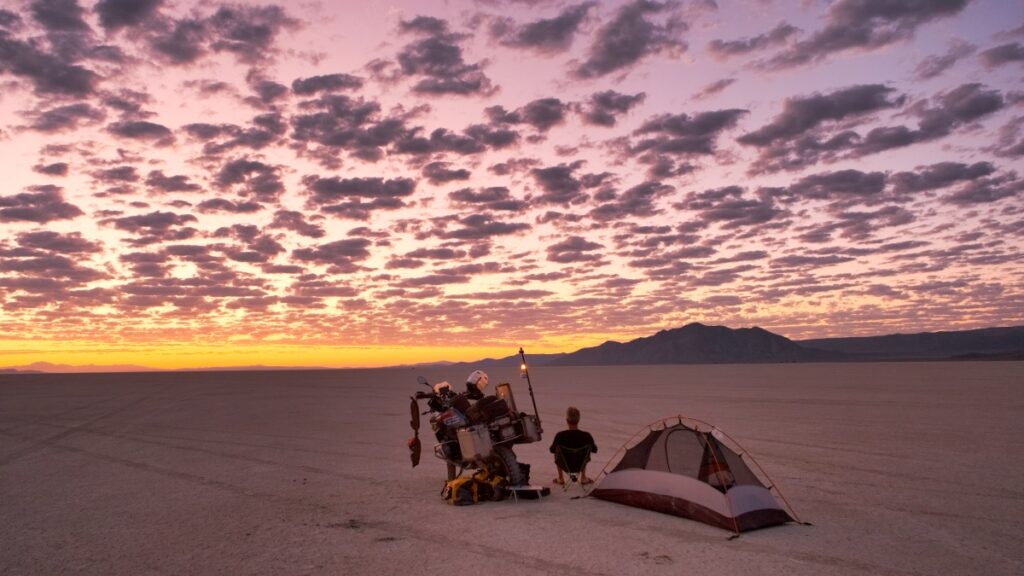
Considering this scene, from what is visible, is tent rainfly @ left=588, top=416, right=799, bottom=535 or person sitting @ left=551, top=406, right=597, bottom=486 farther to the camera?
person sitting @ left=551, top=406, right=597, bottom=486

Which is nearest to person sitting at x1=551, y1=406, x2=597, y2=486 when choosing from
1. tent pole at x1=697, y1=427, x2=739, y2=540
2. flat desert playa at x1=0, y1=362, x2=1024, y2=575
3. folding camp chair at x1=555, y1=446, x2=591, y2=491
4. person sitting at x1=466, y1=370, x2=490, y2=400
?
folding camp chair at x1=555, y1=446, x2=591, y2=491

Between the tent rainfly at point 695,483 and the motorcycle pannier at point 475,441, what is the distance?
2.37 m

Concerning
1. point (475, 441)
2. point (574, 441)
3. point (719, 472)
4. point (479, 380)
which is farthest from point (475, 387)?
point (719, 472)

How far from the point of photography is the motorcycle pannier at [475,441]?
1310 cm

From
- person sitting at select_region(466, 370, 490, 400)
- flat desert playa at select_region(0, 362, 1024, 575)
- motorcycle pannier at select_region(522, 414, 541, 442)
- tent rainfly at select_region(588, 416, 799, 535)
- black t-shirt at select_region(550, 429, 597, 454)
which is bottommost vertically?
flat desert playa at select_region(0, 362, 1024, 575)

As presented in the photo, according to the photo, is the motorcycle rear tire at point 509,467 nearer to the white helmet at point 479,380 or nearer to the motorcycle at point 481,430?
the motorcycle at point 481,430

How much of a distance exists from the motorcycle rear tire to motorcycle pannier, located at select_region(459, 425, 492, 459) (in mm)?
499

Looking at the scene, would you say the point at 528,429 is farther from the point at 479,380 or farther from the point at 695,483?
the point at 695,483

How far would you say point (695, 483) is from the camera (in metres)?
11.7

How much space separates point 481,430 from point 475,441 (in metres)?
0.24

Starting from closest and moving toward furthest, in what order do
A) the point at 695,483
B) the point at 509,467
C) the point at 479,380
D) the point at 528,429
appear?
1. the point at 695,483
2. the point at 528,429
3. the point at 509,467
4. the point at 479,380

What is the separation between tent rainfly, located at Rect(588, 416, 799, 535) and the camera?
11172 mm

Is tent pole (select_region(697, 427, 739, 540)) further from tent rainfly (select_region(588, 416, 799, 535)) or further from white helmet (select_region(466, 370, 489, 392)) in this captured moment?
white helmet (select_region(466, 370, 489, 392))

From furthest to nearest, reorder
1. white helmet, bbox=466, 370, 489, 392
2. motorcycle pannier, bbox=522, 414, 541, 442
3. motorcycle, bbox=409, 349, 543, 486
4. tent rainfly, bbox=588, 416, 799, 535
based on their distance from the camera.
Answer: white helmet, bbox=466, 370, 489, 392 → motorcycle pannier, bbox=522, 414, 541, 442 → motorcycle, bbox=409, 349, 543, 486 → tent rainfly, bbox=588, 416, 799, 535
